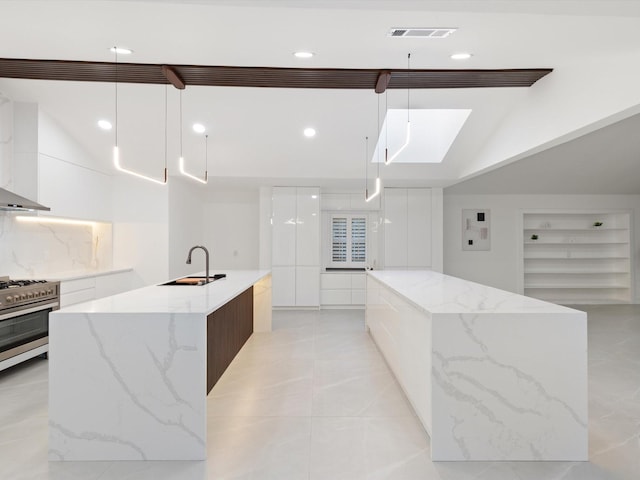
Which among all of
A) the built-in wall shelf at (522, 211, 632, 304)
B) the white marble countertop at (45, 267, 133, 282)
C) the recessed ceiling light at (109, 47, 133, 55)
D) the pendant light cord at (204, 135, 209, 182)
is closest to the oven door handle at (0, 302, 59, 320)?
the white marble countertop at (45, 267, 133, 282)

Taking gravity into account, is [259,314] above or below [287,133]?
below

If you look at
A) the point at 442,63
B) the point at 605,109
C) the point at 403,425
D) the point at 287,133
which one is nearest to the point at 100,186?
the point at 287,133

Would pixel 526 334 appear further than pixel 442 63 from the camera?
No

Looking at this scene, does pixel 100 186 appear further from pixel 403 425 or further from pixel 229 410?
pixel 403 425

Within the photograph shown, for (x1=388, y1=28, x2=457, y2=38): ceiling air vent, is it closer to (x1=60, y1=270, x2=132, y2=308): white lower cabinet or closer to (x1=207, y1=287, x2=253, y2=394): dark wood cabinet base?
(x1=207, y1=287, x2=253, y2=394): dark wood cabinet base

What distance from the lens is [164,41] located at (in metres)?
2.99

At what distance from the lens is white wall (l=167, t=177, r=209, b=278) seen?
632 cm

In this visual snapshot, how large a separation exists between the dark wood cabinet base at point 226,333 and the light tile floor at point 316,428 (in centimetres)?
13

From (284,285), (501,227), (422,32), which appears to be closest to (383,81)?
(422,32)

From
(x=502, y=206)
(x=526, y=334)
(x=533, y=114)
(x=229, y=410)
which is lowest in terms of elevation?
(x=229, y=410)

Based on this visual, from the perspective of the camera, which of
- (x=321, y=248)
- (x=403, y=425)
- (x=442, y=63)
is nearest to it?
(x=403, y=425)

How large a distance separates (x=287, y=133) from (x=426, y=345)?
362cm

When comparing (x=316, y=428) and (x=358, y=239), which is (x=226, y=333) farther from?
(x=358, y=239)

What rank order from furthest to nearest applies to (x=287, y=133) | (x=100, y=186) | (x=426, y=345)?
(x=100, y=186) < (x=287, y=133) < (x=426, y=345)
